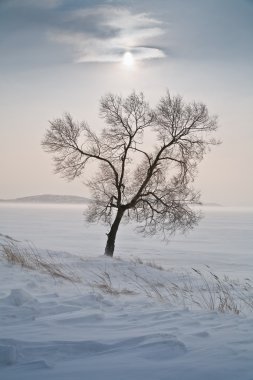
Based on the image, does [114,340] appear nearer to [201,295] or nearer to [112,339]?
[112,339]

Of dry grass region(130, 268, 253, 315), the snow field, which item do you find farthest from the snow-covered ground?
dry grass region(130, 268, 253, 315)

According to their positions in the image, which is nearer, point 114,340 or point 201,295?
point 114,340

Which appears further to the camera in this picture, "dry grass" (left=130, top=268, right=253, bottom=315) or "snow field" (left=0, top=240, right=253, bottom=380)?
"dry grass" (left=130, top=268, right=253, bottom=315)

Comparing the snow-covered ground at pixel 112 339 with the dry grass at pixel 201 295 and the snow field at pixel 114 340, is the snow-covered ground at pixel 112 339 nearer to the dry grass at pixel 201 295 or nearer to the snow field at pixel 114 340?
the snow field at pixel 114 340

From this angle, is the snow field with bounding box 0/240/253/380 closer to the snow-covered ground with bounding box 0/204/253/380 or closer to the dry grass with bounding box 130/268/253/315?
the snow-covered ground with bounding box 0/204/253/380

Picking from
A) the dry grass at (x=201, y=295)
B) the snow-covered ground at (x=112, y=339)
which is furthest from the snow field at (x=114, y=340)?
the dry grass at (x=201, y=295)

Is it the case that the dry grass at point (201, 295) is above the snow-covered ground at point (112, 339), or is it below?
below

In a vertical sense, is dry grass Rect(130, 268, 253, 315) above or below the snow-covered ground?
below

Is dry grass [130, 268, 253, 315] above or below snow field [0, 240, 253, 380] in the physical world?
below

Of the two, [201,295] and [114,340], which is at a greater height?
[114,340]

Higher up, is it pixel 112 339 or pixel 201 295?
pixel 112 339

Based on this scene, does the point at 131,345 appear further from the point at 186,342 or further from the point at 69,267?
the point at 69,267

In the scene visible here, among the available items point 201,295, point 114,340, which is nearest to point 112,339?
point 114,340

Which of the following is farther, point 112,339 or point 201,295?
point 201,295
